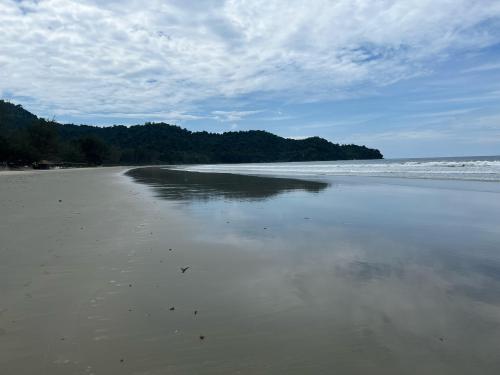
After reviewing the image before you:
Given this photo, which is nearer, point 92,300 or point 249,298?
point 92,300

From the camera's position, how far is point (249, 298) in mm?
4309

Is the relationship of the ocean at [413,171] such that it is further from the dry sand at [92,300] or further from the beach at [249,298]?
the dry sand at [92,300]

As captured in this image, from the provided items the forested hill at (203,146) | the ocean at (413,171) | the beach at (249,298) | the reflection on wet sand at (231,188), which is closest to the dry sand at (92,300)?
the beach at (249,298)

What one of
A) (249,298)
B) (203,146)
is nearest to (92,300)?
(249,298)

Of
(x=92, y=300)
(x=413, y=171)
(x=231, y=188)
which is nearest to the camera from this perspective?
(x=92, y=300)

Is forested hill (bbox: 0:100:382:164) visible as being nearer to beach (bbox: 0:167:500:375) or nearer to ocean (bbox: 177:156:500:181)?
ocean (bbox: 177:156:500:181)

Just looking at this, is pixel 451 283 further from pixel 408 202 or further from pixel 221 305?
pixel 408 202

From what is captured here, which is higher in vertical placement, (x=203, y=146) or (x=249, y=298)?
(x=203, y=146)

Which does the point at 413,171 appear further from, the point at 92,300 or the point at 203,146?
the point at 203,146

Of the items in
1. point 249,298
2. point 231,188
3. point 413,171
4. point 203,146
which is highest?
point 203,146

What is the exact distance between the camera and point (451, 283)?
186 inches

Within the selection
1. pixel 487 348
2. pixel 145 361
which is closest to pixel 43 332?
pixel 145 361

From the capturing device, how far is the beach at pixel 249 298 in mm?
2984

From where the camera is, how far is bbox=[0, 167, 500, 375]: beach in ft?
9.79
